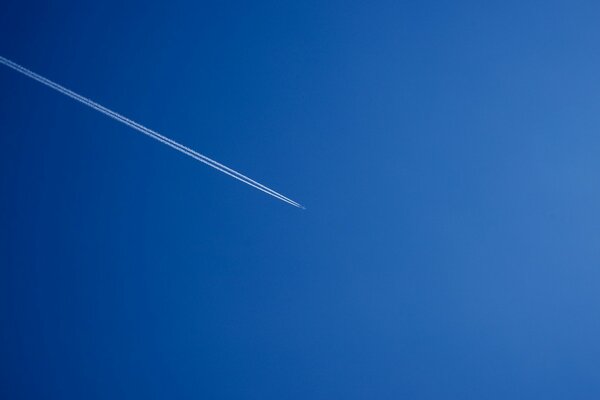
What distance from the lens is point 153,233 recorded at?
1.27m

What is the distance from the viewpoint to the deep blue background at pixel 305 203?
4.00ft

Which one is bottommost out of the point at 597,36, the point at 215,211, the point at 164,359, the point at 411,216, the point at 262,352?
the point at 164,359

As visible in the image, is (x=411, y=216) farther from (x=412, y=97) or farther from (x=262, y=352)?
(x=262, y=352)

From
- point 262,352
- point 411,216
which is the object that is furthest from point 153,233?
point 411,216

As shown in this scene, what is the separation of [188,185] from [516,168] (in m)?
1.15

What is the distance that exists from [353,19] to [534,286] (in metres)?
1.15

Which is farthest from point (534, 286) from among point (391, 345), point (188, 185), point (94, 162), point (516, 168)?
point (94, 162)

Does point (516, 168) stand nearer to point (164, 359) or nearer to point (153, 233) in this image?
point (153, 233)

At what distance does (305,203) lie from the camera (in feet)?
4.18

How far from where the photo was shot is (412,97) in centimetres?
125

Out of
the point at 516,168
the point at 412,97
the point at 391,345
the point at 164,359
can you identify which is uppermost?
the point at 412,97

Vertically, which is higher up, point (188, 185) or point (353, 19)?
point (353, 19)

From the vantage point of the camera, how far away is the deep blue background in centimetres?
122

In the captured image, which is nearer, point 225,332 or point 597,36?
point 597,36
